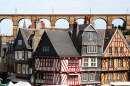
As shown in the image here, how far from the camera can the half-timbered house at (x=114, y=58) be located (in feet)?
145

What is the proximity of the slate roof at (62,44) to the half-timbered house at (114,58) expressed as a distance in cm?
425

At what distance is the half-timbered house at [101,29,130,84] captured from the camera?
44.2 m

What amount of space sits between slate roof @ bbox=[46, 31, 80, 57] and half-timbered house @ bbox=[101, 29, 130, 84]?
4.25 m

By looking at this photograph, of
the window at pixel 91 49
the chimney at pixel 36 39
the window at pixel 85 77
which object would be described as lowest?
the window at pixel 85 77

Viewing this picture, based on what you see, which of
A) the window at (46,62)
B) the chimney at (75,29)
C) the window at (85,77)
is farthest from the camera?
the chimney at (75,29)

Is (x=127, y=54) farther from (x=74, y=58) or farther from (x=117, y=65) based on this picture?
(x=74, y=58)

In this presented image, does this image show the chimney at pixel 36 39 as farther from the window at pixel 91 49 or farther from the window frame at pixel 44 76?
the window at pixel 91 49

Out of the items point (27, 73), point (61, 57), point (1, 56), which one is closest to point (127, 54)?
point (61, 57)

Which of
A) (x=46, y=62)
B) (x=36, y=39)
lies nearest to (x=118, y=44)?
(x=46, y=62)

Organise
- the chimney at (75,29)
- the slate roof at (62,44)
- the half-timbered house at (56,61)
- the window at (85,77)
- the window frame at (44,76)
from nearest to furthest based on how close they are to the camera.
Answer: the half-timbered house at (56,61) → the slate roof at (62,44) → the window frame at (44,76) → the window at (85,77) → the chimney at (75,29)

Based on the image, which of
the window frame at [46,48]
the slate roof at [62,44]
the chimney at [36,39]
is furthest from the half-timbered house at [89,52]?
the chimney at [36,39]

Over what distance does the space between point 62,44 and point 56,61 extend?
103 inches

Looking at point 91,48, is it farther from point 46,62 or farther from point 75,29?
point 46,62

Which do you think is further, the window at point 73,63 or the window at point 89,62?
the window at point 89,62
